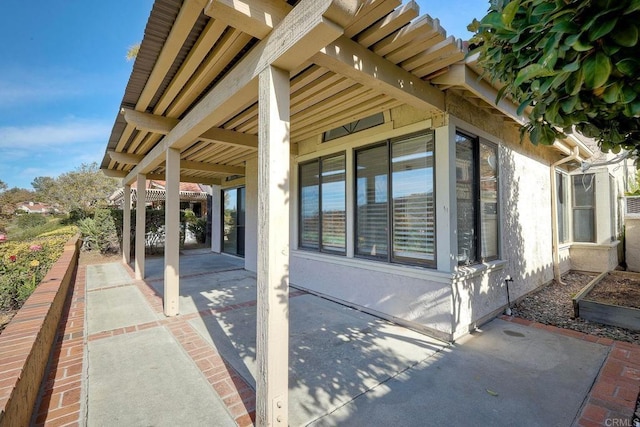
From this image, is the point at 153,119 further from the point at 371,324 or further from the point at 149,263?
the point at 149,263

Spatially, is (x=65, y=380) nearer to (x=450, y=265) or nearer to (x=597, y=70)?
(x=450, y=265)

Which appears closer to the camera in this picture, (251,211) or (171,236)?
(171,236)

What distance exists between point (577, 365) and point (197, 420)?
3802mm

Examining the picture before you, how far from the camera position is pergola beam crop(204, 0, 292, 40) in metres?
1.94

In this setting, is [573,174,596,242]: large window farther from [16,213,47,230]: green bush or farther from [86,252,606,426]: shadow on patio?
[16,213,47,230]: green bush

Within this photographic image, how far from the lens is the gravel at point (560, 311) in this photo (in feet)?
12.9

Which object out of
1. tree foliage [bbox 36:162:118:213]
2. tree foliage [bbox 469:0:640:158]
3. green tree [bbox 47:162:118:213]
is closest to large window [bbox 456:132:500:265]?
tree foliage [bbox 469:0:640:158]

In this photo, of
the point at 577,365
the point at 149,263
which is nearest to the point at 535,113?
the point at 577,365

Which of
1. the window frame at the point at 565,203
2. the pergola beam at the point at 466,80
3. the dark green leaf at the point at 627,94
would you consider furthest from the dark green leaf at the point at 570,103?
the window frame at the point at 565,203

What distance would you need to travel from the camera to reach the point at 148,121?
4.42 metres

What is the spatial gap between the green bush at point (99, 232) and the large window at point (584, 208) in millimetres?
15029

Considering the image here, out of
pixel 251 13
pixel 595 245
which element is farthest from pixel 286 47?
pixel 595 245

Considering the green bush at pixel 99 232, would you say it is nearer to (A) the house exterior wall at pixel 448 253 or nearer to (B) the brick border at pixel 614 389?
(A) the house exterior wall at pixel 448 253

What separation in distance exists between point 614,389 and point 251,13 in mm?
4416
